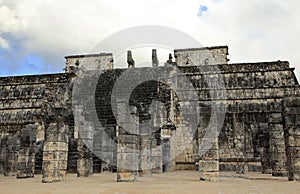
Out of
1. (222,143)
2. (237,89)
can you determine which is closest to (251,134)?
(222,143)

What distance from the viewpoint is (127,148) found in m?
10.9

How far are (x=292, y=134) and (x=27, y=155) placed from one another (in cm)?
1091

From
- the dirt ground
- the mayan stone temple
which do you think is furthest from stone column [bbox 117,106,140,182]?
the dirt ground

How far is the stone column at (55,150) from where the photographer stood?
424 inches

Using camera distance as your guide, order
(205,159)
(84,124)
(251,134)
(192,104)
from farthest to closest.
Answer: (192,104) < (251,134) < (84,124) < (205,159)

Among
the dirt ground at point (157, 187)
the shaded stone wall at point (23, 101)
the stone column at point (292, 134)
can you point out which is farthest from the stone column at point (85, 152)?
the stone column at point (292, 134)

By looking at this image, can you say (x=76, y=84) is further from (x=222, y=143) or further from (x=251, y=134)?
(x=251, y=134)

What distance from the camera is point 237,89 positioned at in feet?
66.2

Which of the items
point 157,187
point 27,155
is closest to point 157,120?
point 27,155

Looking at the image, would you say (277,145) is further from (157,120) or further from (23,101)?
(23,101)

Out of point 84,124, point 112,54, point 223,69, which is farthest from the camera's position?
point 112,54

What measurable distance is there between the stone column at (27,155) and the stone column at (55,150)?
3.17 m

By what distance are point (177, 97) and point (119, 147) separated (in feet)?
31.9

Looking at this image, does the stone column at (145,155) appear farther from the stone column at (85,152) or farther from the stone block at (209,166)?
the stone block at (209,166)
